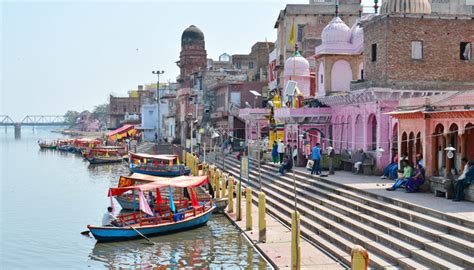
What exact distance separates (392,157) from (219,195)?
344 inches

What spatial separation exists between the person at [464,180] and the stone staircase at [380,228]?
1738mm

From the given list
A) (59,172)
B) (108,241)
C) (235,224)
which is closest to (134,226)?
(108,241)

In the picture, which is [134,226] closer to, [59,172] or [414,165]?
[414,165]

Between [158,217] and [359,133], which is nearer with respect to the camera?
[158,217]

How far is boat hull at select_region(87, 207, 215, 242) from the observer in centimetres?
2081

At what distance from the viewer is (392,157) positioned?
2528 centimetres

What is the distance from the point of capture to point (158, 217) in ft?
73.1

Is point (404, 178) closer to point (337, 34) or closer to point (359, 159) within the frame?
point (359, 159)

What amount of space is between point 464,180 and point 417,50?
9.66 metres

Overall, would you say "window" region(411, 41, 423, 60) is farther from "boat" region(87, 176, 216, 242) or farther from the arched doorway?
"boat" region(87, 176, 216, 242)

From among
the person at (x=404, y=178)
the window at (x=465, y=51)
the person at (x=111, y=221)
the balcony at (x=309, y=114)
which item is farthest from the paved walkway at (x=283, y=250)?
the balcony at (x=309, y=114)

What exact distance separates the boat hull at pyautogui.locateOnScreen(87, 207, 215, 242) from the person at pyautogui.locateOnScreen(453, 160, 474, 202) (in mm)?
9731

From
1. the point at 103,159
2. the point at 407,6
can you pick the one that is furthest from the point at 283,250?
the point at 103,159

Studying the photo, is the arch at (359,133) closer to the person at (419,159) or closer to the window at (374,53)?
the window at (374,53)
